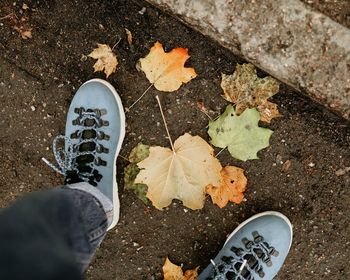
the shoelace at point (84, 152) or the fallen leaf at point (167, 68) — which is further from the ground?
the fallen leaf at point (167, 68)

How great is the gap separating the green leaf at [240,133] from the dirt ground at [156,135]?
0.19ft

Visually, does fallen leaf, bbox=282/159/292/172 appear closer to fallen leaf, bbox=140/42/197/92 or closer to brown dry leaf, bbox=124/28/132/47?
fallen leaf, bbox=140/42/197/92

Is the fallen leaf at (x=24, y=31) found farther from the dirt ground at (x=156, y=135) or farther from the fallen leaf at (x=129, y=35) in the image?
the fallen leaf at (x=129, y=35)

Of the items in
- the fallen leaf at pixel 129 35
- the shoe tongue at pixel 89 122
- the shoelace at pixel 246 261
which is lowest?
the shoelace at pixel 246 261

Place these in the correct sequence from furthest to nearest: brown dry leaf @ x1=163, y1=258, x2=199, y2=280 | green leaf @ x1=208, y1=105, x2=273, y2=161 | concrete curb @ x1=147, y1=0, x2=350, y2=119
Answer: brown dry leaf @ x1=163, y1=258, x2=199, y2=280, green leaf @ x1=208, y1=105, x2=273, y2=161, concrete curb @ x1=147, y1=0, x2=350, y2=119

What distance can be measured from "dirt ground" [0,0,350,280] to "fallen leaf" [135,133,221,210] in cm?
7

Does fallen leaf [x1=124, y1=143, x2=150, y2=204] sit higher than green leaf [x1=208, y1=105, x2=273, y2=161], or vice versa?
green leaf [x1=208, y1=105, x2=273, y2=161]

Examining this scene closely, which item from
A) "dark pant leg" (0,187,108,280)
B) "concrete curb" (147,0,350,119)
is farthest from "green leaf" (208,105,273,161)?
"dark pant leg" (0,187,108,280)

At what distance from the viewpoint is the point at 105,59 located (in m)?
2.40

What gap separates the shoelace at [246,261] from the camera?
238 cm

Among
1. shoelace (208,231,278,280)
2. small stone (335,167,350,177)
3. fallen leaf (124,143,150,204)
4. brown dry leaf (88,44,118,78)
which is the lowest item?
shoelace (208,231,278,280)

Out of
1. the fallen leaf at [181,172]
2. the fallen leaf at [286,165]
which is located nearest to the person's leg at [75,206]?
the fallen leaf at [181,172]

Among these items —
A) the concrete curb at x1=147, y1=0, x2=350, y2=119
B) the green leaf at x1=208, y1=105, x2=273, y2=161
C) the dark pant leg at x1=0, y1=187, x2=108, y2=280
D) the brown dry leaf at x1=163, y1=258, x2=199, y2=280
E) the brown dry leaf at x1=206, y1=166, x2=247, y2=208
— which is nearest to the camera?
the dark pant leg at x1=0, y1=187, x2=108, y2=280

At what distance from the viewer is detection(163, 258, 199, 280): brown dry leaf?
2494 mm
